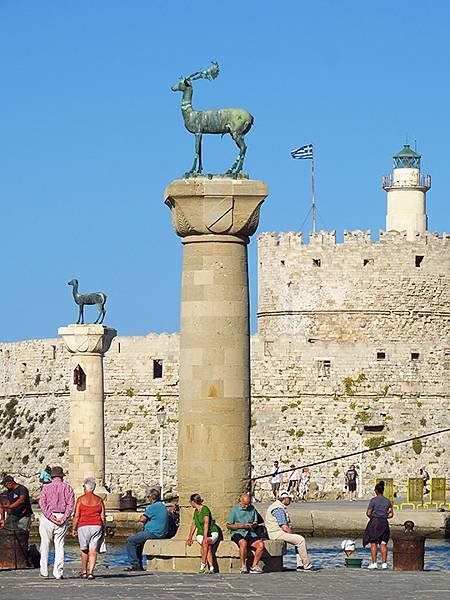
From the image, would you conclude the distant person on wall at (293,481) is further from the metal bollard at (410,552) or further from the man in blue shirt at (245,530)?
the man in blue shirt at (245,530)

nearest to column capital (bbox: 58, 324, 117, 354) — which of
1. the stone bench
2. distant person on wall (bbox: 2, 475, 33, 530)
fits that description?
distant person on wall (bbox: 2, 475, 33, 530)

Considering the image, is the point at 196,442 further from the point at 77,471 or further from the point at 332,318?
the point at 332,318

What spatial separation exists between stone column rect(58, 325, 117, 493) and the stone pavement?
1475 centimetres

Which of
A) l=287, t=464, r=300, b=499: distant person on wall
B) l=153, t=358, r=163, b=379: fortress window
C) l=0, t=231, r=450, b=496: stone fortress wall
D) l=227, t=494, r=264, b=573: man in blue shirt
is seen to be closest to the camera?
l=227, t=494, r=264, b=573: man in blue shirt

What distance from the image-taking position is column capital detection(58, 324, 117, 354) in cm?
3491

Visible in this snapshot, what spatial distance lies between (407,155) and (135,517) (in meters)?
29.5

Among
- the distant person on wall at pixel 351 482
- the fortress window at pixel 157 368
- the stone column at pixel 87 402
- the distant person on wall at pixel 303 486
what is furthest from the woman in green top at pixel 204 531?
the fortress window at pixel 157 368

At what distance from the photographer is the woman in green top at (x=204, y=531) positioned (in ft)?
64.2

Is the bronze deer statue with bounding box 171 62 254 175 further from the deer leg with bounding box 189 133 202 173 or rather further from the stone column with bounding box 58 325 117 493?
the stone column with bounding box 58 325 117 493

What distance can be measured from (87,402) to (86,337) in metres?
1.25

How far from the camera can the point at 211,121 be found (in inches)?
812

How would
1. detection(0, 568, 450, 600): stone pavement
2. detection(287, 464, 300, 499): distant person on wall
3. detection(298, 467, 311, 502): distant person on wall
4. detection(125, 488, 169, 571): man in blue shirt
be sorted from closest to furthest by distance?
detection(0, 568, 450, 600): stone pavement, detection(125, 488, 169, 571): man in blue shirt, detection(298, 467, 311, 502): distant person on wall, detection(287, 464, 300, 499): distant person on wall

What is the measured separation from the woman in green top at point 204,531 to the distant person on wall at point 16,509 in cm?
213

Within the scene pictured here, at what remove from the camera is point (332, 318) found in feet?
172
